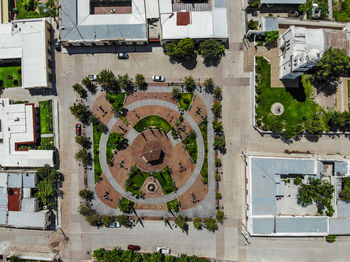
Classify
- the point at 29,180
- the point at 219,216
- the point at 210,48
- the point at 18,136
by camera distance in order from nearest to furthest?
the point at 210,48 < the point at 219,216 < the point at 18,136 < the point at 29,180

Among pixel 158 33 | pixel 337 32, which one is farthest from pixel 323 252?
pixel 158 33

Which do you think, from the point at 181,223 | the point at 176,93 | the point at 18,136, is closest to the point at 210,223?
the point at 181,223

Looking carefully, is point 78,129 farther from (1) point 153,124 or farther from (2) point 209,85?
(2) point 209,85

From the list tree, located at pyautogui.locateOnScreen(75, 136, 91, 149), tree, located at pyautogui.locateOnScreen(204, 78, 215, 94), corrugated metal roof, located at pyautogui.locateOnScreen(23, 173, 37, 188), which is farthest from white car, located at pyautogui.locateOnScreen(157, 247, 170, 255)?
tree, located at pyautogui.locateOnScreen(204, 78, 215, 94)

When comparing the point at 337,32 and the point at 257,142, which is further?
the point at 257,142

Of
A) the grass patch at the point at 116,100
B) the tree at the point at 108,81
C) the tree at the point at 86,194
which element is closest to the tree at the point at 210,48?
the tree at the point at 108,81

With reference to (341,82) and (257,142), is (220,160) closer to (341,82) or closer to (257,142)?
(257,142)

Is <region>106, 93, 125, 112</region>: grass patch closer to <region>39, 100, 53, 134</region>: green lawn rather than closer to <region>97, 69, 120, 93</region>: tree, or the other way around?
<region>97, 69, 120, 93</region>: tree

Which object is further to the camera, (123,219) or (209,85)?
(209,85)
